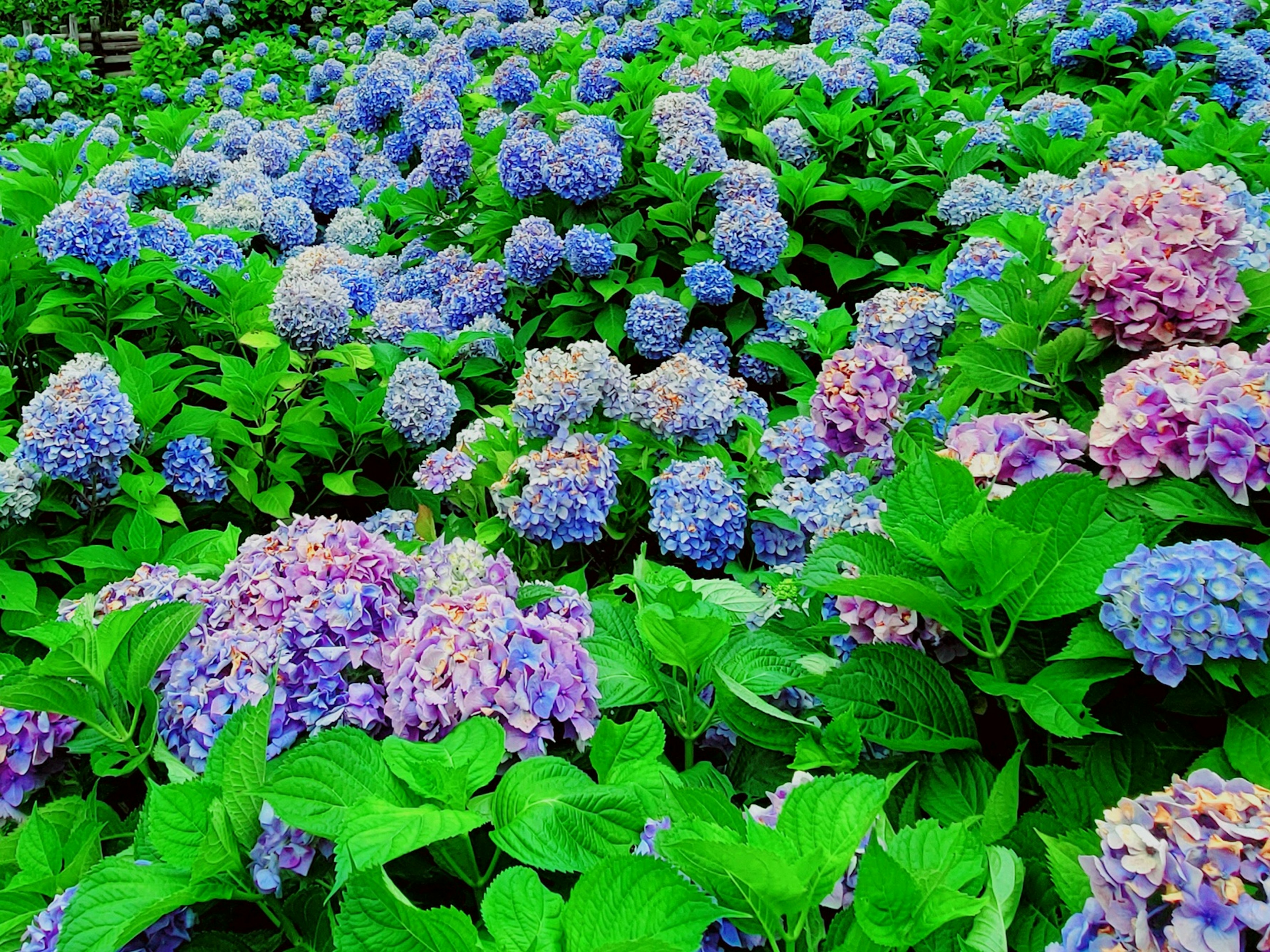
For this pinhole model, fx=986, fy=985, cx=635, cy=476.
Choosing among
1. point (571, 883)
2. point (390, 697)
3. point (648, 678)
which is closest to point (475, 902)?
point (571, 883)

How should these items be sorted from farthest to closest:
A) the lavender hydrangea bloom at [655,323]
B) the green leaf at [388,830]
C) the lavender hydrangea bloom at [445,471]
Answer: the lavender hydrangea bloom at [655,323] < the lavender hydrangea bloom at [445,471] < the green leaf at [388,830]

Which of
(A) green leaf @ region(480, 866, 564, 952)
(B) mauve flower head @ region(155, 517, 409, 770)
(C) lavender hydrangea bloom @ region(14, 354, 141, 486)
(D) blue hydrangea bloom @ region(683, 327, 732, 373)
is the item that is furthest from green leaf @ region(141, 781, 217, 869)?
(D) blue hydrangea bloom @ region(683, 327, 732, 373)

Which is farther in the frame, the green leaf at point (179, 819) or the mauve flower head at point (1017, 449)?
the mauve flower head at point (1017, 449)

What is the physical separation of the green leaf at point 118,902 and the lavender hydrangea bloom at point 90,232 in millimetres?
2396

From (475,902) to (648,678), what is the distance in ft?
1.33

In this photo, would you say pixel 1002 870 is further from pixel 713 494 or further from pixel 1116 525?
A: pixel 713 494

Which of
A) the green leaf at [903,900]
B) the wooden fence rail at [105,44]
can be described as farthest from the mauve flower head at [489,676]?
the wooden fence rail at [105,44]

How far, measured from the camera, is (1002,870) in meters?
1.05

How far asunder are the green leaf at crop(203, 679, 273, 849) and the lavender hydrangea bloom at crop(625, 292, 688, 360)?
2386 millimetres

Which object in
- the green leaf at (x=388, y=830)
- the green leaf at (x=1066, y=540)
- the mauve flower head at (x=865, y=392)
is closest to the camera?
the green leaf at (x=388, y=830)

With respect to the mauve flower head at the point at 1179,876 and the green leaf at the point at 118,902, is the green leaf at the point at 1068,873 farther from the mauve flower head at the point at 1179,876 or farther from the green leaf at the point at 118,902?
the green leaf at the point at 118,902

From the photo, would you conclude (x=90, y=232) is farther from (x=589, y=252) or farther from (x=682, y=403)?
(x=682, y=403)

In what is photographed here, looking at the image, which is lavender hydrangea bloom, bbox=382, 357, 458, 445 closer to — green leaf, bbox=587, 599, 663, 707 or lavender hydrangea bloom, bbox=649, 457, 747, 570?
lavender hydrangea bloom, bbox=649, 457, 747, 570

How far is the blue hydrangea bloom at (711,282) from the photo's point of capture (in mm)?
3398
